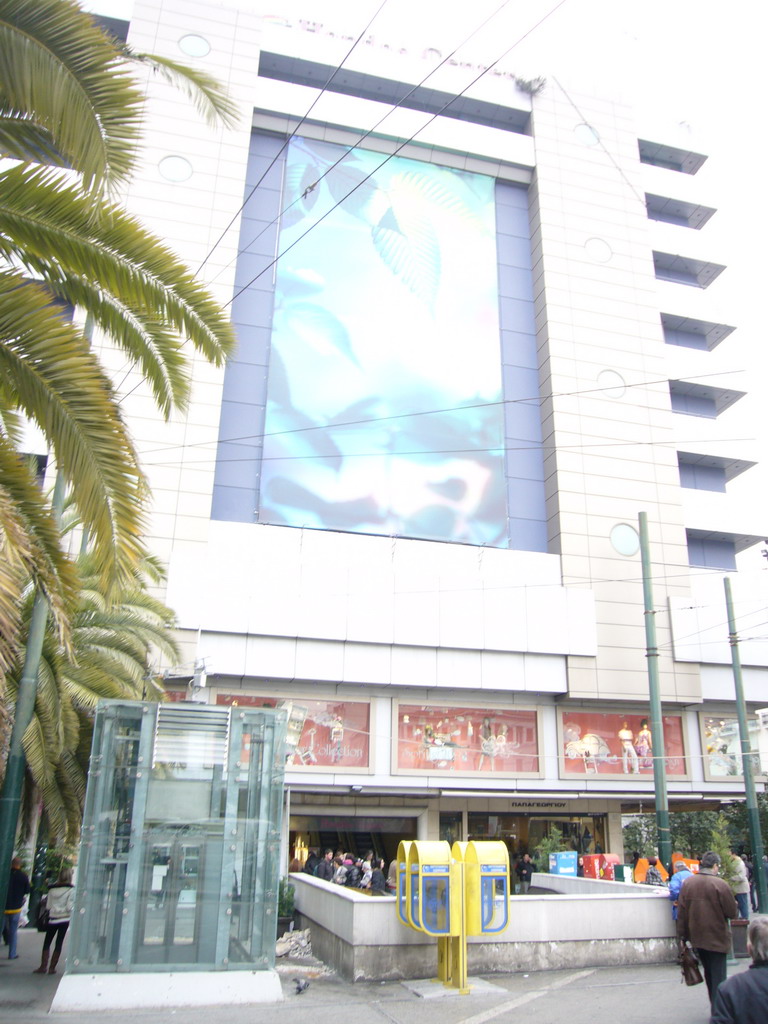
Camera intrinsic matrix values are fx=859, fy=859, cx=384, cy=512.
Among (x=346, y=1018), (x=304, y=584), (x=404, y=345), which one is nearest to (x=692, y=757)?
(x=304, y=584)

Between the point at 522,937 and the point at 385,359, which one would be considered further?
the point at 385,359

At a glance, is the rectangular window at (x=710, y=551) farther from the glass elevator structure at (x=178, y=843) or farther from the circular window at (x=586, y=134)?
the glass elevator structure at (x=178, y=843)

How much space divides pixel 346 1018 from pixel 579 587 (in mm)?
21494

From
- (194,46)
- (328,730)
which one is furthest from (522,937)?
(194,46)

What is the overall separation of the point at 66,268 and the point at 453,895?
25.8 ft

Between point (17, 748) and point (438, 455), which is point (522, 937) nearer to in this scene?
point (17, 748)

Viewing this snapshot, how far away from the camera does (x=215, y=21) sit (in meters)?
33.4

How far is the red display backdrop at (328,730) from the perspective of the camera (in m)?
25.8

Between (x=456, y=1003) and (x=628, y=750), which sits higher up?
(x=628, y=750)

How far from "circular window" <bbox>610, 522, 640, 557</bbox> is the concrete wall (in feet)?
59.7

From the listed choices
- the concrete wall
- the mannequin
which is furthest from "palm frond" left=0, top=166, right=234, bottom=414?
the mannequin

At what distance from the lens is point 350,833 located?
27828 mm

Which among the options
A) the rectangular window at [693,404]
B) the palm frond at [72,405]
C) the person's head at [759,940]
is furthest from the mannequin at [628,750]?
the person's head at [759,940]

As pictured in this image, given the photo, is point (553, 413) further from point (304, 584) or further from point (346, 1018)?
point (346, 1018)
